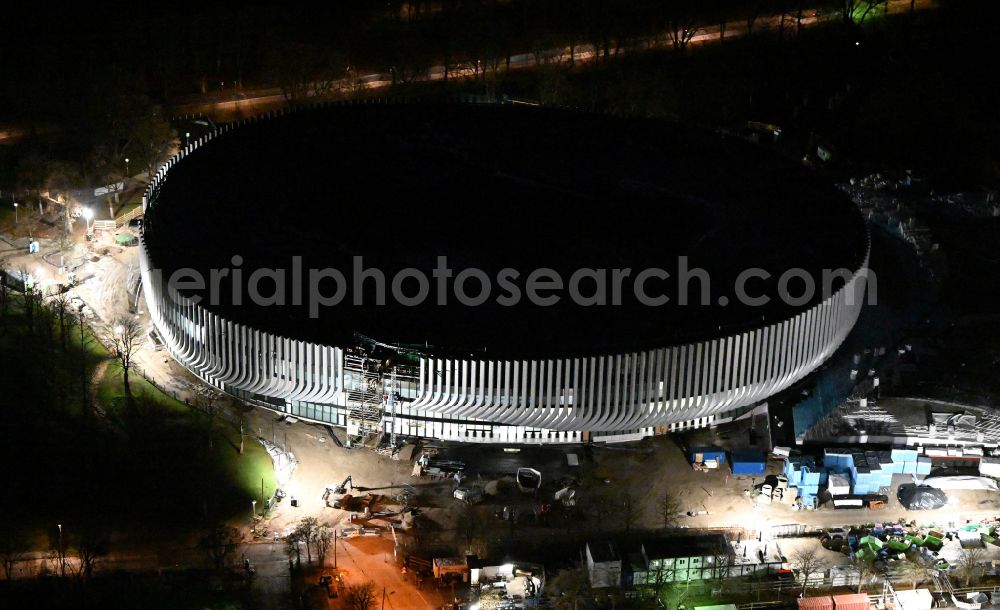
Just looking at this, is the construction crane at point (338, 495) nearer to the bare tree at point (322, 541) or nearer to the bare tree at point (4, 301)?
the bare tree at point (322, 541)

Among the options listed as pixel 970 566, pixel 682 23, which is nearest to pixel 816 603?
pixel 970 566

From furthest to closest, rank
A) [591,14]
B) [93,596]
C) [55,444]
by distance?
[591,14] → [55,444] → [93,596]

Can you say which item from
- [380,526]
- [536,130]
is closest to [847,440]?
[380,526]

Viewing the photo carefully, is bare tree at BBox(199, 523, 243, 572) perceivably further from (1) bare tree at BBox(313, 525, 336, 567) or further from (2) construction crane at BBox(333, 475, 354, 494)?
(2) construction crane at BBox(333, 475, 354, 494)

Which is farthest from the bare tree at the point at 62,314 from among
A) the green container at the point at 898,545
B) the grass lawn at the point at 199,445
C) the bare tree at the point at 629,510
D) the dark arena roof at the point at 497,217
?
the green container at the point at 898,545

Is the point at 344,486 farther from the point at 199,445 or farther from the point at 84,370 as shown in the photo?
the point at 84,370

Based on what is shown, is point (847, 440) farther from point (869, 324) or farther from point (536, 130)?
point (536, 130)
